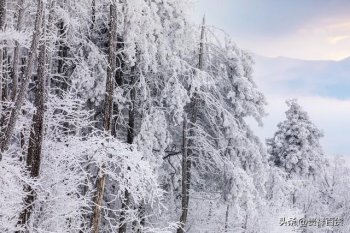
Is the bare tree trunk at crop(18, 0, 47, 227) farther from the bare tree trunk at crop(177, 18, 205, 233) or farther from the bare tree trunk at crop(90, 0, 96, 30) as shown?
the bare tree trunk at crop(177, 18, 205, 233)

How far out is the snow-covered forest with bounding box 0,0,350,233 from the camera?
14.4 metres

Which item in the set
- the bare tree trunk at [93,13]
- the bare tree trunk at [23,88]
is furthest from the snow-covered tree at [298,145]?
the bare tree trunk at [23,88]

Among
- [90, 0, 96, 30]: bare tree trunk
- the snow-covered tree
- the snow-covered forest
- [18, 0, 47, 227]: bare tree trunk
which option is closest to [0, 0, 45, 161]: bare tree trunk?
the snow-covered forest

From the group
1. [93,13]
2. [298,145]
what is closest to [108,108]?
[93,13]

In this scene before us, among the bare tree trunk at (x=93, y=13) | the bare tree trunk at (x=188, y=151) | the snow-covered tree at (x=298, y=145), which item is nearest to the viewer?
the bare tree trunk at (x=93, y=13)

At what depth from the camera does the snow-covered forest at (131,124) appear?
14.4m

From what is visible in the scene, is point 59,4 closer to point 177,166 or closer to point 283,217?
point 177,166

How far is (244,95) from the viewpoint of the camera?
2141 centimetres

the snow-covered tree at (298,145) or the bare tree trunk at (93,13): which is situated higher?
the bare tree trunk at (93,13)

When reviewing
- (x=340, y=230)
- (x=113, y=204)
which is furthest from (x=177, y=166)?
(x=340, y=230)

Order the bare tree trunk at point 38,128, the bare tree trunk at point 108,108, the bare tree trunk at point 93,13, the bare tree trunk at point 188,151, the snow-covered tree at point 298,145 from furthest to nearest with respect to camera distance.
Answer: the snow-covered tree at point 298,145
the bare tree trunk at point 188,151
the bare tree trunk at point 93,13
the bare tree trunk at point 108,108
the bare tree trunk at point 38,128

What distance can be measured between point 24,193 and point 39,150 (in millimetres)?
1183

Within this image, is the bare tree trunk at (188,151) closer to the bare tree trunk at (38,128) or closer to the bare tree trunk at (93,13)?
the bare tree trunk at (93,13)

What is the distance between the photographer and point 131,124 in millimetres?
19312
